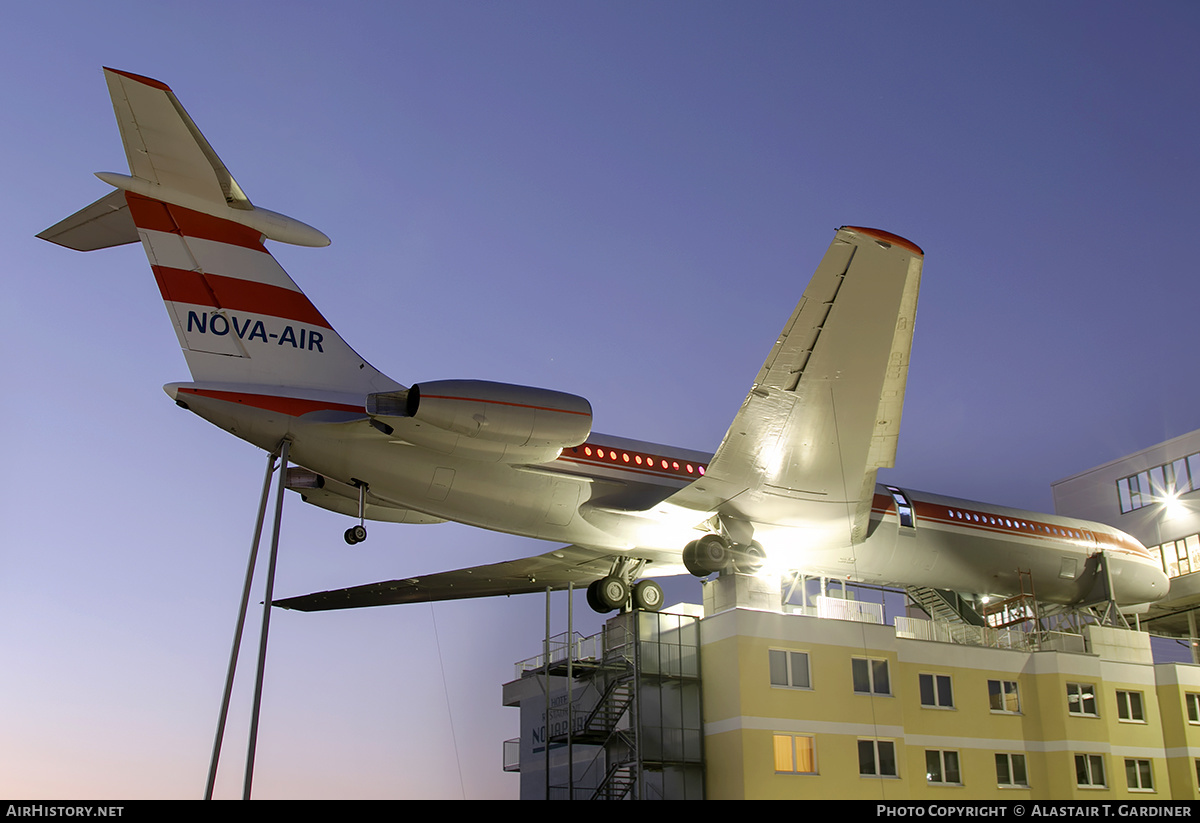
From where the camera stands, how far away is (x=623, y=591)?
24578 mm

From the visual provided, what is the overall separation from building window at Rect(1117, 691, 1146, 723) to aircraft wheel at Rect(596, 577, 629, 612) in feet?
38.2

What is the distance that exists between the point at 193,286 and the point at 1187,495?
96.5 ft

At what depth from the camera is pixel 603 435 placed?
2145 cm

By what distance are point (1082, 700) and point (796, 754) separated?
8.32m

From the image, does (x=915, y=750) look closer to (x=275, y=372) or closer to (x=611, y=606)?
(x=611, y=606)

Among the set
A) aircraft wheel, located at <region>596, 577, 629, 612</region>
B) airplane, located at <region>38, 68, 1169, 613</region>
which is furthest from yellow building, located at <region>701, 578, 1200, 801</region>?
aircraft wheel, located at <region>596, 577, 629, 612</region>

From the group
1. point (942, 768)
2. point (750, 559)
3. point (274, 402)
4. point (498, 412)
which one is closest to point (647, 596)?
point (750, 559)

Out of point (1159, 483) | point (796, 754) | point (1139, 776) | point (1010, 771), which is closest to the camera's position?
point (796, 754)

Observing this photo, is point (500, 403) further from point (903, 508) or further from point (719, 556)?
point (903, 508)

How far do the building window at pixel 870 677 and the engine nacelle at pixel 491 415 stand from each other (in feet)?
27.2

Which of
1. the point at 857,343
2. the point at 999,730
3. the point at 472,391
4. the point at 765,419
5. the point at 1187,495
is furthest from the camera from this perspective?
the point at 1187,495

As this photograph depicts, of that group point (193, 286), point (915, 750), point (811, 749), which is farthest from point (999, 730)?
point (193, 286)

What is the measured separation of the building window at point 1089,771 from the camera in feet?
74.8
